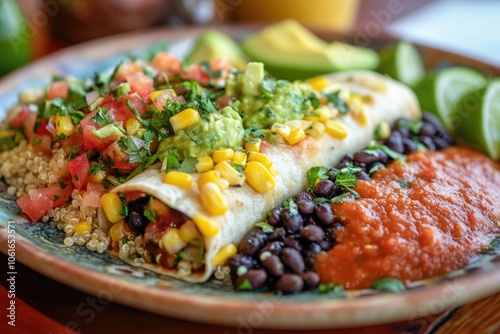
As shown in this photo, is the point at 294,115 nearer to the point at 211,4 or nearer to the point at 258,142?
the point at 258,142

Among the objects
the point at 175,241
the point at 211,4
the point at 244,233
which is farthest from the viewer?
the point at 211,4

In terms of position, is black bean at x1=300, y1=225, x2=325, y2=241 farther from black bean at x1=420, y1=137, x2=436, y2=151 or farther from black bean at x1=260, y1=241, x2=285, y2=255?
black bean at x1=420, y1=137, x2=436, y2=151

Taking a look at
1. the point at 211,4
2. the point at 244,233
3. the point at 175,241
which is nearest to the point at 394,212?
the point at 244,233

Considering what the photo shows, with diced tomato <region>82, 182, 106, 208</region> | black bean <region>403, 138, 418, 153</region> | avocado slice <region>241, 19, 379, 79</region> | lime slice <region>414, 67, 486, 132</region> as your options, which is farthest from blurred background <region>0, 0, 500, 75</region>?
diced tomato <region>82, 182, 106, 208</region>

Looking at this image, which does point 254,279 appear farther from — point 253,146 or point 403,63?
point 403,63

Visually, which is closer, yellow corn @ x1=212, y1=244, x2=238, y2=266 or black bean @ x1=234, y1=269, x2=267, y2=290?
black bean @ x1=234, y1=269, x2=267, y2=290

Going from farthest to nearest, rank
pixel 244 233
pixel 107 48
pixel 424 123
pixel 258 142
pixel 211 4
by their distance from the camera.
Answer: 1. pixel 211 4
2. pixel 107 48
3. pixel 424 123
4. pixel 258 142
5. pixel 244 233

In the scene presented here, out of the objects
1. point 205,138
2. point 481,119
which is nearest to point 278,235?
point 205,138
